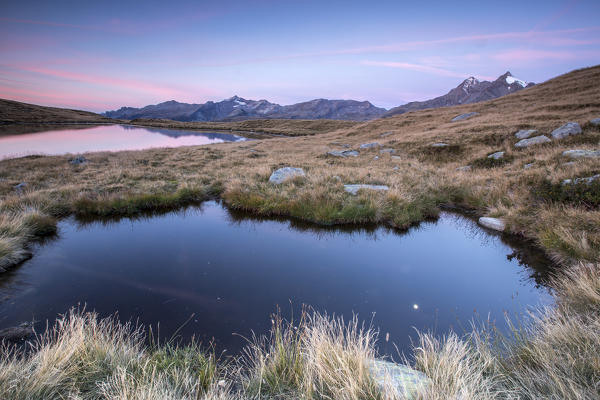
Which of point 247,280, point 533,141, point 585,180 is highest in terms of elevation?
point 533,141

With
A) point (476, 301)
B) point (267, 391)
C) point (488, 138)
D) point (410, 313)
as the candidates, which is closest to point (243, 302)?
point (267, 391)

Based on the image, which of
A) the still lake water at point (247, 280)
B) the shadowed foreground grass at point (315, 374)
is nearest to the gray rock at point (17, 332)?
the still lake water at point (247, 280)

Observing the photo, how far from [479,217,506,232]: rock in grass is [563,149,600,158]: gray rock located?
674 cm

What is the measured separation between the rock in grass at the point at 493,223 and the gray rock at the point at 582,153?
6.74m

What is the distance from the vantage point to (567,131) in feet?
51.9

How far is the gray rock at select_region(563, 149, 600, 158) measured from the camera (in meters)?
11.1

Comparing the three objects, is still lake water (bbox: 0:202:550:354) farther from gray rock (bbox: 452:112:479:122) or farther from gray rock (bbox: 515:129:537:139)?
gray rock (bbox: 452:112:479:122)

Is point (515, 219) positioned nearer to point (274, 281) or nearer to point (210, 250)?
point (274, 281)

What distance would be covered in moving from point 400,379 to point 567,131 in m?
20.8

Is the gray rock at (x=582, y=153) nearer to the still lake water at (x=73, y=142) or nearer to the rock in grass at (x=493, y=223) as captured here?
the rock in grass at (x=493, y=223)

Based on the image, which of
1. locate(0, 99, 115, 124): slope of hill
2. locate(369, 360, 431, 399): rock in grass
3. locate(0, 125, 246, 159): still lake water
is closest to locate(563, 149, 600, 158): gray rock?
locate(369, 360, 431, 399): rock in grass

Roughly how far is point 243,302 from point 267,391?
2.40 meters

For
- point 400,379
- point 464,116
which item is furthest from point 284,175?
point 464,116

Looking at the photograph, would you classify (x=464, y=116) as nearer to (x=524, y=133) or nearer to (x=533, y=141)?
(x=524, y=133)
